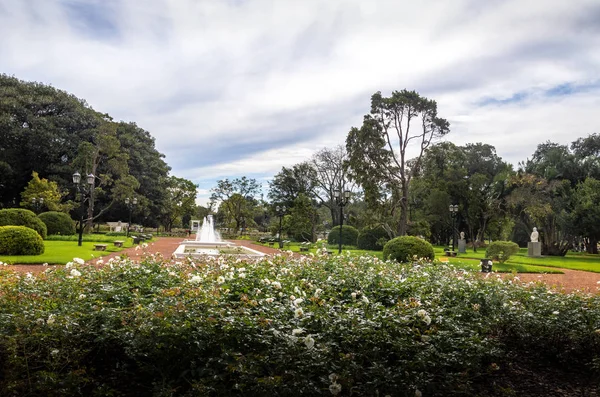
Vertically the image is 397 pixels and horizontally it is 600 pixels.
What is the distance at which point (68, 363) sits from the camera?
3094 millimetres

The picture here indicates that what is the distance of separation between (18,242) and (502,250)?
701 inches

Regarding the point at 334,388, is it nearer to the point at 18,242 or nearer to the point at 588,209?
the point at 18,242

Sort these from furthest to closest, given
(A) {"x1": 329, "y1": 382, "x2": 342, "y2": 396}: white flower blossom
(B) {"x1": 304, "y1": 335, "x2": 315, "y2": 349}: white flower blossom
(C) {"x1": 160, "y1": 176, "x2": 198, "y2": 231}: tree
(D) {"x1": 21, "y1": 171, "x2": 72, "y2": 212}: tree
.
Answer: (C) {"x1": 160, "y1": 176, "x2": 198, "y2": 231}: tree → (D) {"x1": 21, "y1": 171, "x2": 72, "y2": 212}: tree → (B) {"x1": 304, "y1": 335, "x2": 315, "y2": 349}: white flower blossom → (A) {"x1": 329, "y1": 382, "x2": 342, "y2": 396}: white flower blossom

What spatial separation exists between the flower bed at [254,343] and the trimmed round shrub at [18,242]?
457 inches

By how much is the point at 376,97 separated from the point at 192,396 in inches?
890

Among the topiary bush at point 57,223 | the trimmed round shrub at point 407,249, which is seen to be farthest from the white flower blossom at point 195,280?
the topiary bush at point 57,223

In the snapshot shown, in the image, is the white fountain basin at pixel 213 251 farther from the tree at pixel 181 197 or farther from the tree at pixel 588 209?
the tree at pixel 181 197

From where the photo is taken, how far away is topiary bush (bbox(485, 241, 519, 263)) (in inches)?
677

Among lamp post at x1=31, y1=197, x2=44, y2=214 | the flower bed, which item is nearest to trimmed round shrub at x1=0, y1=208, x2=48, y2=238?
lamp post at x1=31, y1=197, x2=44, y2=214

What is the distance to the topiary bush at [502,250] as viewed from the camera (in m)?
17.2

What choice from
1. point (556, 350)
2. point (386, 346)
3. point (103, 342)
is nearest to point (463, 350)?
point (386, 346)

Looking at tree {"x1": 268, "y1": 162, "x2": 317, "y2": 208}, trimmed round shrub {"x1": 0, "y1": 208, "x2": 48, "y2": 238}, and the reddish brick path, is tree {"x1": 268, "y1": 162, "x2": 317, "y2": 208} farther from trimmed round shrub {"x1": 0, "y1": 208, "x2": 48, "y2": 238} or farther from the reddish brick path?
the reddish brick path

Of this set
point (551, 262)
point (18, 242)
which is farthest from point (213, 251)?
point (551, 262)

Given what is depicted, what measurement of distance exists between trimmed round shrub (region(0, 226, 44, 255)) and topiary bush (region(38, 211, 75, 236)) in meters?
11.8
